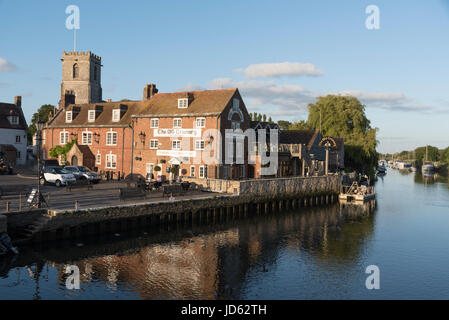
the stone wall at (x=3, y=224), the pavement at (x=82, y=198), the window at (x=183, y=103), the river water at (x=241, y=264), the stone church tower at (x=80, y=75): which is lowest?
the river water at (x=241, y=264)

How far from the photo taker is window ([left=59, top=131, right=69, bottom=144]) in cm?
5048

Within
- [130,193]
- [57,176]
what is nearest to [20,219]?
[130,193]

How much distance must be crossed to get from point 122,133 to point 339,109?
40785mm

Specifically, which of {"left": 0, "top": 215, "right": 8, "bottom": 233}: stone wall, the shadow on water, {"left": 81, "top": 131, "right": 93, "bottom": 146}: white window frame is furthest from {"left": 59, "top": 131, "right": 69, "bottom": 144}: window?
{"left": 0, "top": 215, "right": 8, "bottom": 233}: stone wall

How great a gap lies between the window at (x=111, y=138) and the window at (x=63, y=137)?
281 inches

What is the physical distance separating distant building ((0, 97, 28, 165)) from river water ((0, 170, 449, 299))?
40.4 meters

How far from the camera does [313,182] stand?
4491cm

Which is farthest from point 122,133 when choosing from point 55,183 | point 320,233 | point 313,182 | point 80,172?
point 320,233

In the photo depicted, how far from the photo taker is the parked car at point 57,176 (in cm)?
3475

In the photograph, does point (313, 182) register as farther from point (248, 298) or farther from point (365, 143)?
point (248, 298)

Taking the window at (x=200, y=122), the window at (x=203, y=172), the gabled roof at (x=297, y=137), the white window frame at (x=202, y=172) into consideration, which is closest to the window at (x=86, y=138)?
the window at (x=200, y=122)

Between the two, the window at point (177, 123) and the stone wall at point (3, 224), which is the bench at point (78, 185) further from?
the window at point (177, 123)

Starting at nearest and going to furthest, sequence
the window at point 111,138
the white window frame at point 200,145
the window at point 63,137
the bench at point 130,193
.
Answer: the bench at point 130,193, the white window frame at point 200,145, the window at point 111,138, the window at point 63,137

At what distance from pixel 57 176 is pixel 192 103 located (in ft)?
53.0
